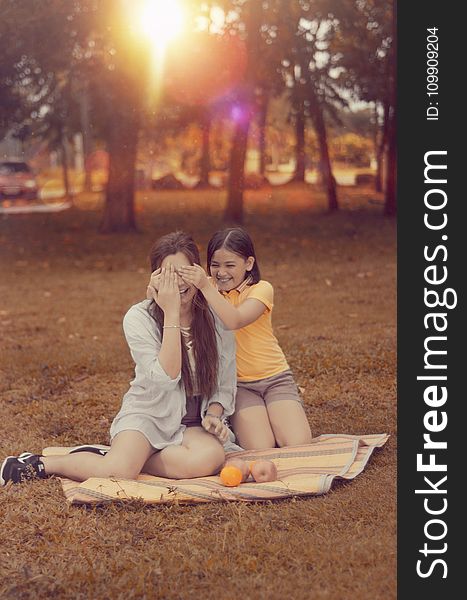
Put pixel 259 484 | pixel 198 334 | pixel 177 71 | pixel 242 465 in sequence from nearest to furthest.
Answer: pixel 259 484
pixel 242 465
pixel 198 334
pixel 177 71

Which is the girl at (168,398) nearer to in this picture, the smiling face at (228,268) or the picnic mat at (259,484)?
the picnic mat at (259,484)

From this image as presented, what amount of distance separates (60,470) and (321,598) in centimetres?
169

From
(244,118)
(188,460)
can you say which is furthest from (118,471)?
(244,118)

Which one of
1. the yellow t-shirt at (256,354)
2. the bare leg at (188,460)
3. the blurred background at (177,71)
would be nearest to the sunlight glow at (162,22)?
the blurred background at (177,71)

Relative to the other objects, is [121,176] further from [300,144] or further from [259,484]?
[259,484]

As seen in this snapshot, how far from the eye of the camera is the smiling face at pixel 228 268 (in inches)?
183

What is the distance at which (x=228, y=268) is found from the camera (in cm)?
466

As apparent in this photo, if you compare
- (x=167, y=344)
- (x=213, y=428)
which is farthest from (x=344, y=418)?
(x=167, y=344)

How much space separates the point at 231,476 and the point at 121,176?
45.5 feet

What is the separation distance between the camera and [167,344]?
4.09 metres

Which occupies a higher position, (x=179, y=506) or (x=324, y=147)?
(x=324, y=147)

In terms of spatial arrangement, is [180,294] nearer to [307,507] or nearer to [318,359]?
[307,507]

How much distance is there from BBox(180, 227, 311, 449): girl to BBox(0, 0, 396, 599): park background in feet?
1.62

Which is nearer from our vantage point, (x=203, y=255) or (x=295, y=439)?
(x=295, y=439)
